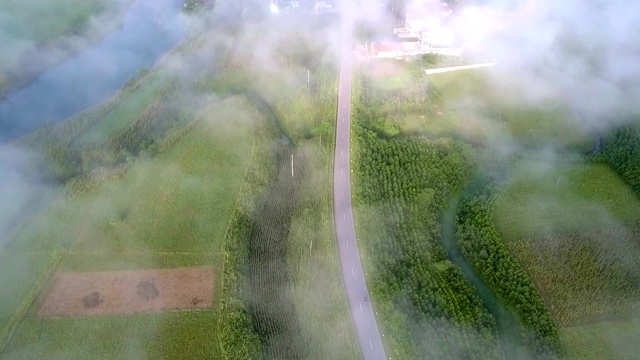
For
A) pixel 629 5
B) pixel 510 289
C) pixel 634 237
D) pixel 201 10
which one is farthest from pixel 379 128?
pixel 629 5

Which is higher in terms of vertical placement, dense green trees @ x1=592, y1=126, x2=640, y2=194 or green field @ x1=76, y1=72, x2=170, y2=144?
green field @ x1=76, y1=72, x2=170, y2=144

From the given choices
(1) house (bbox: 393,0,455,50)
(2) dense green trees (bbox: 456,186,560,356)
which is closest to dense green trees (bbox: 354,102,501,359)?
(2) dense green trees (bbox: 456,186,560,356)

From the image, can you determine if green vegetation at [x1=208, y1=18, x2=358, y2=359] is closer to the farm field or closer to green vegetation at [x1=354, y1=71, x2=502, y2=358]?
the farm field

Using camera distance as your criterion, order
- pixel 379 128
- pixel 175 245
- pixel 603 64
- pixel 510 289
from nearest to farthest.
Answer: pixel 510 289
pixel 175 245
pixel 379 128
pixel 603 64

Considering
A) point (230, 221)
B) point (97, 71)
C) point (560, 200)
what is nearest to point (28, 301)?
point (230, 221)

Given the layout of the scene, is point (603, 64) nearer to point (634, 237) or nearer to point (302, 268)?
point (634, 237)

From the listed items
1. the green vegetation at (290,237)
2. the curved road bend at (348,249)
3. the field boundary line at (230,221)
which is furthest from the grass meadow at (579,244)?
the field boundary line at (230,221)

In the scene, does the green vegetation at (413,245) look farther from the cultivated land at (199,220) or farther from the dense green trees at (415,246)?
the cultivated land at (199,220)
